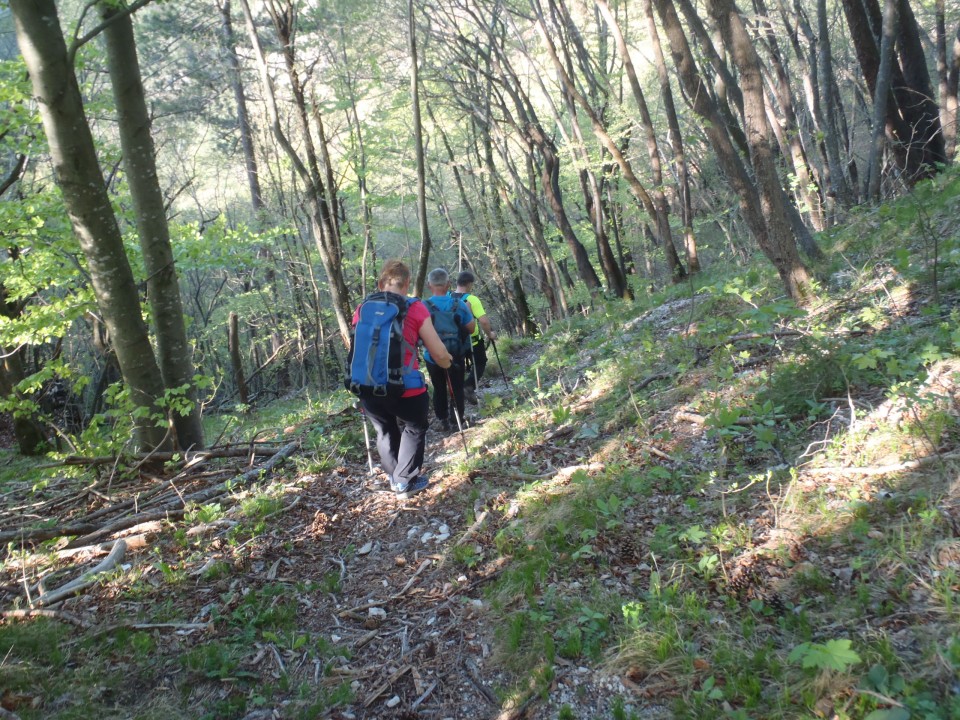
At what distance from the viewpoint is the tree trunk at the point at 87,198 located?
18.8ft

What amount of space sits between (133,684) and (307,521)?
2059mm

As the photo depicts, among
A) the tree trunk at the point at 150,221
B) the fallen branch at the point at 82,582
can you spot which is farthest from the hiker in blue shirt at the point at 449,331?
the fallen branch at the point at 82,582

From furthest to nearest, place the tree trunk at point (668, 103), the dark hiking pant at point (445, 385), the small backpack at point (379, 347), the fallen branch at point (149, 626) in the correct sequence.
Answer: the tree trunk at point (668, 103), the dark hiking pant at point (445, 385), the small backpack at point (379, 347), the fallen branch at point (149, 626)

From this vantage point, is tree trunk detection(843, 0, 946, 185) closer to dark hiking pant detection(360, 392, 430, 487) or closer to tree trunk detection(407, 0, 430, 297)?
tree trunk detection(407, 0, 430, 297)

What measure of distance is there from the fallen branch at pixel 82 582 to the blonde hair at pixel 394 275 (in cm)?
282

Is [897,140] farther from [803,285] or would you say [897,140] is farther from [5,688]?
[5,688]

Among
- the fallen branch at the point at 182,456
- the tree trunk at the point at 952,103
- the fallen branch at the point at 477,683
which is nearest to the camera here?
the fallen branch at the point at 477,683

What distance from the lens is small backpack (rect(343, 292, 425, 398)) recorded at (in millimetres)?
4961

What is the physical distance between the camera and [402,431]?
5520 millimetres

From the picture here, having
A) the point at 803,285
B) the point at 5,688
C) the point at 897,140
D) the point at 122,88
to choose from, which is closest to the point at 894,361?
the point at 803,285

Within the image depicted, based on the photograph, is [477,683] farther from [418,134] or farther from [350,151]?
[350,151]

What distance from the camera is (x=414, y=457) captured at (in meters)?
5.53

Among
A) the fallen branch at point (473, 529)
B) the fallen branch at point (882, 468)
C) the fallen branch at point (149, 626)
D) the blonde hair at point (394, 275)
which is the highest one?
the blonde hair at point (394, 275)

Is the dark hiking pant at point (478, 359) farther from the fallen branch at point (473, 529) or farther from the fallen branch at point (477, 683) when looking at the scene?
the fallen branch at point (477, 683)
